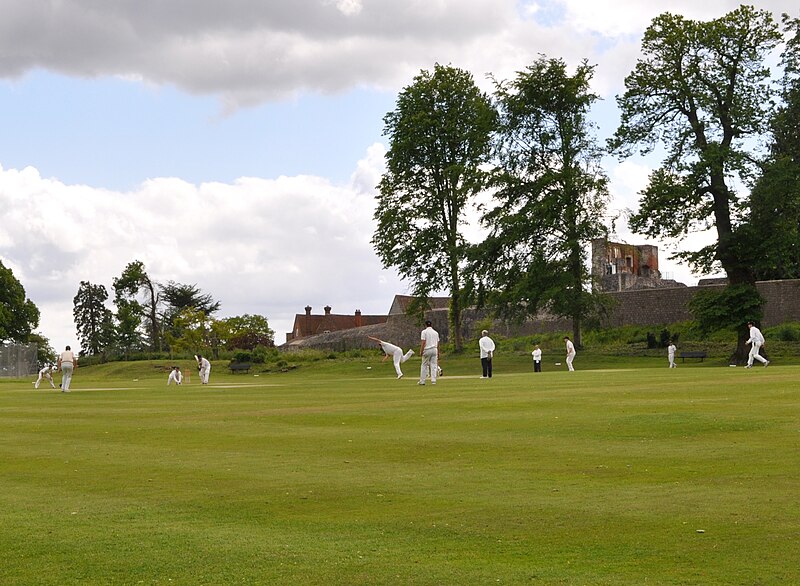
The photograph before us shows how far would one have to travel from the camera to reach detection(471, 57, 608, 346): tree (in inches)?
2408

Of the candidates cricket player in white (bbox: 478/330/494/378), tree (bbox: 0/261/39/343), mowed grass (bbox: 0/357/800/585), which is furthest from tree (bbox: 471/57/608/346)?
tree (bbox: 0/261/39/343)

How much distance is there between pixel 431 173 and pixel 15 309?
5945cm

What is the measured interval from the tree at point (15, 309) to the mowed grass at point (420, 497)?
95331 millimetres

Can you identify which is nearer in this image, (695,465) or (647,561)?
(647,561)

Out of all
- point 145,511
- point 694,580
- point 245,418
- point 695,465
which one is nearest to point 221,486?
point 145,511

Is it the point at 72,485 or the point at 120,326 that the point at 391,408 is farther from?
the point at 120,326

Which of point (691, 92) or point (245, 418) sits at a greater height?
point (691, 92)

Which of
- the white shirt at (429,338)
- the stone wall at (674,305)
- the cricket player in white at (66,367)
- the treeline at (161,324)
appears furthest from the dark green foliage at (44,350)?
the white shirt at (429,338)

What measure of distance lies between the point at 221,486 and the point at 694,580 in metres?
6.05

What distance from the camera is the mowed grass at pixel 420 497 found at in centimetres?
794

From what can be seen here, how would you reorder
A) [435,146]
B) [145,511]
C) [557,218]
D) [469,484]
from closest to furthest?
1. [145,511]
2. [469,484]
3. [557,218]
4. [435,146]

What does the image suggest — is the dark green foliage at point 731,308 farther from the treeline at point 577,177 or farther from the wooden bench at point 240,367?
the wooden bench at point 240,367

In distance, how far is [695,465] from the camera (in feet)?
40.4

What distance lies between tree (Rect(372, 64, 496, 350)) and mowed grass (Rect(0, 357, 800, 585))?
48348mm
